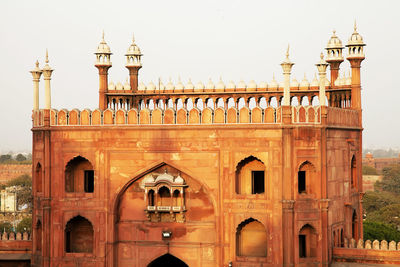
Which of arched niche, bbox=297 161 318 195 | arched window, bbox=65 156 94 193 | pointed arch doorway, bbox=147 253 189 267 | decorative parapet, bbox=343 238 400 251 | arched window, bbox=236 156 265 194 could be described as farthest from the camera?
pointed arch doorway, bbox=147 253 189 267

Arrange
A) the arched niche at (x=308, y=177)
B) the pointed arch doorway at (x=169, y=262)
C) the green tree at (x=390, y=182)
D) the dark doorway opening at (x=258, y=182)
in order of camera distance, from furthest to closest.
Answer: the green tree at (x=390, y=182)
the pointed arch doorway at (x=169, y=262)
the dark doorway opening at (x=258, y=182)
the arched niche at (x=308, y=177)

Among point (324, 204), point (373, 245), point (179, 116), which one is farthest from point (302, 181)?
point (179, 116)

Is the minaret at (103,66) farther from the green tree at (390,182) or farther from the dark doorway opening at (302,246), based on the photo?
the green tree at (390,182)

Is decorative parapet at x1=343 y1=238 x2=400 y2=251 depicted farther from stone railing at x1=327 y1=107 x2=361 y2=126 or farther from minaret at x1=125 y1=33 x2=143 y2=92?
minaret at x1=125 y1=33 x2=143 y2=92

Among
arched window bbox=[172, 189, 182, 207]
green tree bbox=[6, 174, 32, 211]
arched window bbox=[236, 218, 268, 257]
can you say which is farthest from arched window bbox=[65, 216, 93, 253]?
green tree bbox=[6, 174, 32, 211]

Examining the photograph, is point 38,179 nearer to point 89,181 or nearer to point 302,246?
point 89,181

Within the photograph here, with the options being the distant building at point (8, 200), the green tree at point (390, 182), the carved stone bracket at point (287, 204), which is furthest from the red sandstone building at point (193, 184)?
the green tree at point (390, 182)

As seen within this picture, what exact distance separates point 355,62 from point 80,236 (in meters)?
10.5

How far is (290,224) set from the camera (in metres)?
22.8

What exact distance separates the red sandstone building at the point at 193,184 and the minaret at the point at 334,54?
2568 mm

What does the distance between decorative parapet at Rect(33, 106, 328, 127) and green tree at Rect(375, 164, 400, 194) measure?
69.2m

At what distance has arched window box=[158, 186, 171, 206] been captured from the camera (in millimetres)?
24197

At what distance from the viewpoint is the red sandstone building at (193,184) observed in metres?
23.0

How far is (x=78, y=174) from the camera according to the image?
25.1 meters
